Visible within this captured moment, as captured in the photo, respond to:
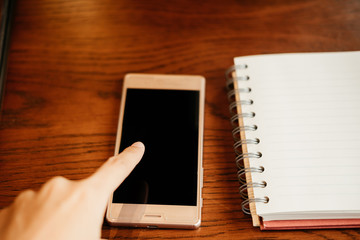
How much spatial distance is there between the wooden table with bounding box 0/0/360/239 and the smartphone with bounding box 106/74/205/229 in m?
0.02

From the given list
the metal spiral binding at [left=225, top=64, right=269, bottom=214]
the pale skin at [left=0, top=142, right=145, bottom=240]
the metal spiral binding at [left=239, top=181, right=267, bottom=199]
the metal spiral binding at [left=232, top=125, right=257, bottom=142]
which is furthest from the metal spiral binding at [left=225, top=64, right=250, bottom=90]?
the pale skin at [left=0, top=142, right=145, bottom=240]

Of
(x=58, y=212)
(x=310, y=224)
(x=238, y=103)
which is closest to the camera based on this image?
(x=58, y=212)

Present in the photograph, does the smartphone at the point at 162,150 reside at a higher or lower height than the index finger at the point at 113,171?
lower

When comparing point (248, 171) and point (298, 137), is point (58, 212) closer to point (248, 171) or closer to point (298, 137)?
point (248, 171)

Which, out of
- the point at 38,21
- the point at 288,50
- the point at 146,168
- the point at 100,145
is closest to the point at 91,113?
the point at 100,145

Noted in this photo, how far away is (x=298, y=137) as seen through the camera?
0.58 m

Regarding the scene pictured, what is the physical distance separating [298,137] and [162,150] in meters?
0.28

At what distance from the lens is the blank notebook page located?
1.72ft

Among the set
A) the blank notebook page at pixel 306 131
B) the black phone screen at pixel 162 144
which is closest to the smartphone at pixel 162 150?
the black phone screen at pixel 162 144

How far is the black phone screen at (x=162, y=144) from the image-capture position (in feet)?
1.87

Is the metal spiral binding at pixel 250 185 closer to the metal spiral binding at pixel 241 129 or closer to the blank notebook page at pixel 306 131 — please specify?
the blank notebook page at pixel 306 131

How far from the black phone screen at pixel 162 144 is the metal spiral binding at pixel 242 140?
0.27ft

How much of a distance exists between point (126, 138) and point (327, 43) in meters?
0.54

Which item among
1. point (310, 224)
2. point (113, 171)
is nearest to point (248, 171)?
point (310, 224)
